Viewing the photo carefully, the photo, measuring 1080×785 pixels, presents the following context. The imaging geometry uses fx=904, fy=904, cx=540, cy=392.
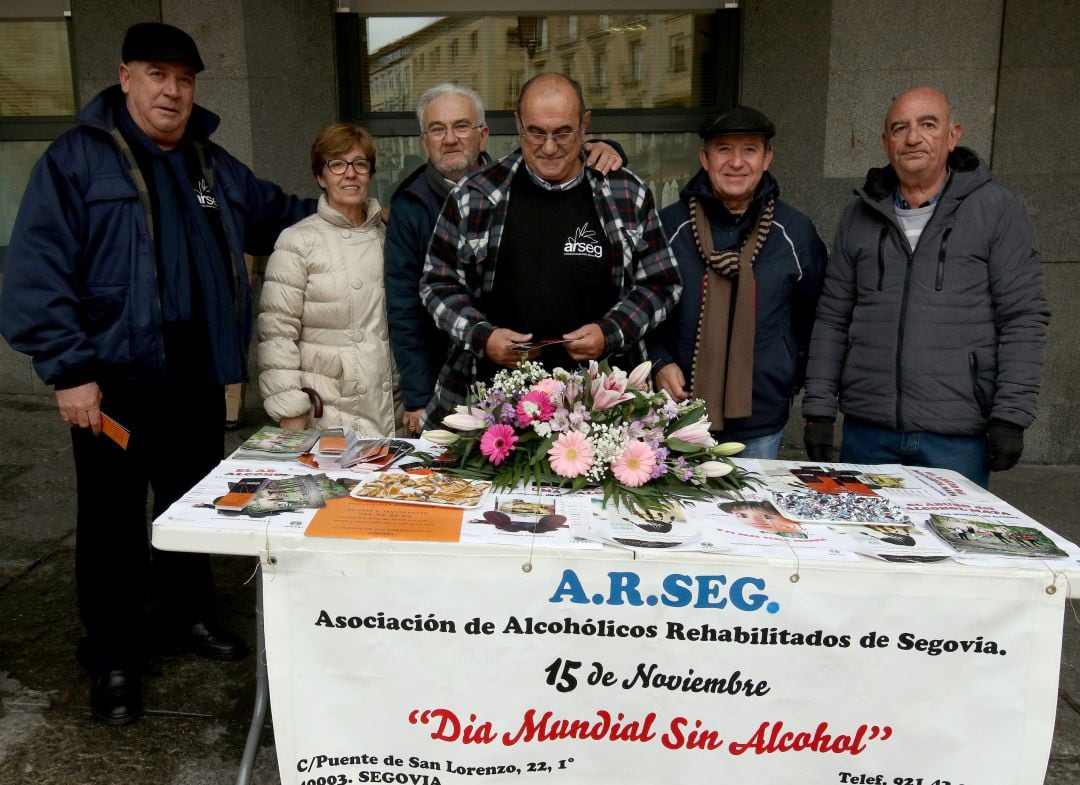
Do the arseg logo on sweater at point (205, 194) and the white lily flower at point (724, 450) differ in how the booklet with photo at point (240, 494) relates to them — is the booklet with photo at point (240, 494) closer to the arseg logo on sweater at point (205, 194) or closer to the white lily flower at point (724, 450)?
the arseg logo on sweater at point (205, 194)

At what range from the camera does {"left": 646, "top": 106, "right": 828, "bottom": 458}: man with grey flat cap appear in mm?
2887

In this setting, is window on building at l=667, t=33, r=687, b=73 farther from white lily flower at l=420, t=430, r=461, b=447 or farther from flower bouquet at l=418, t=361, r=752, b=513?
white lily flower at l=420, t=430, r=461, b=447

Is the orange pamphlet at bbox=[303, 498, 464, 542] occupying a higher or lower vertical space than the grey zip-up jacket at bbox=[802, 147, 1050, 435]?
lower

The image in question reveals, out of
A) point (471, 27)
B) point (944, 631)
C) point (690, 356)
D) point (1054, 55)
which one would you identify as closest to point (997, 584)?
point (944, 631)

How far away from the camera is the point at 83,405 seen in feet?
8.61

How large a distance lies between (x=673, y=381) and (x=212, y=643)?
1.82 m

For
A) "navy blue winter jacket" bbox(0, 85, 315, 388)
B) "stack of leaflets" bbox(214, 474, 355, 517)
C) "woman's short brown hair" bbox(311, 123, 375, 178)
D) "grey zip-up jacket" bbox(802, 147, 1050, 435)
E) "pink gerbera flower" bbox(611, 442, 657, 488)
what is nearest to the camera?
"stack of leaflets" bbox(214, 474, 355, 517)

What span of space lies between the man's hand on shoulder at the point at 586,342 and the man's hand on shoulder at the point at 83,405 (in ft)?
4.58

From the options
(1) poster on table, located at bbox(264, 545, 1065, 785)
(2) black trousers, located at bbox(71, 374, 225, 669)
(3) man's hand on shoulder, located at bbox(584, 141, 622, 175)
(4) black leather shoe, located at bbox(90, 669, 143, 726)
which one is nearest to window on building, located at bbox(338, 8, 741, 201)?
(3) man's hand on shoulder, located at bbox(584, 141, 622, 175)

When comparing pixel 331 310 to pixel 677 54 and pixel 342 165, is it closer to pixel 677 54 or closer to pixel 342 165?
pixel 342 165

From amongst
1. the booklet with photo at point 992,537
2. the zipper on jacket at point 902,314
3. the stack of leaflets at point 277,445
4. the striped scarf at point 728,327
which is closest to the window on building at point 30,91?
the stack of leaflets at point 277,445

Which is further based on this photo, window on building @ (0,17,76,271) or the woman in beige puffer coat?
window on building @ (0,17,76,271)

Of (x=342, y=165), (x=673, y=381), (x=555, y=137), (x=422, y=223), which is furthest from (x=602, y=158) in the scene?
(x=342, y=165)

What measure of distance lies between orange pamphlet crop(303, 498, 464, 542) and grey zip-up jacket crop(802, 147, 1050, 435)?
4.81ft
